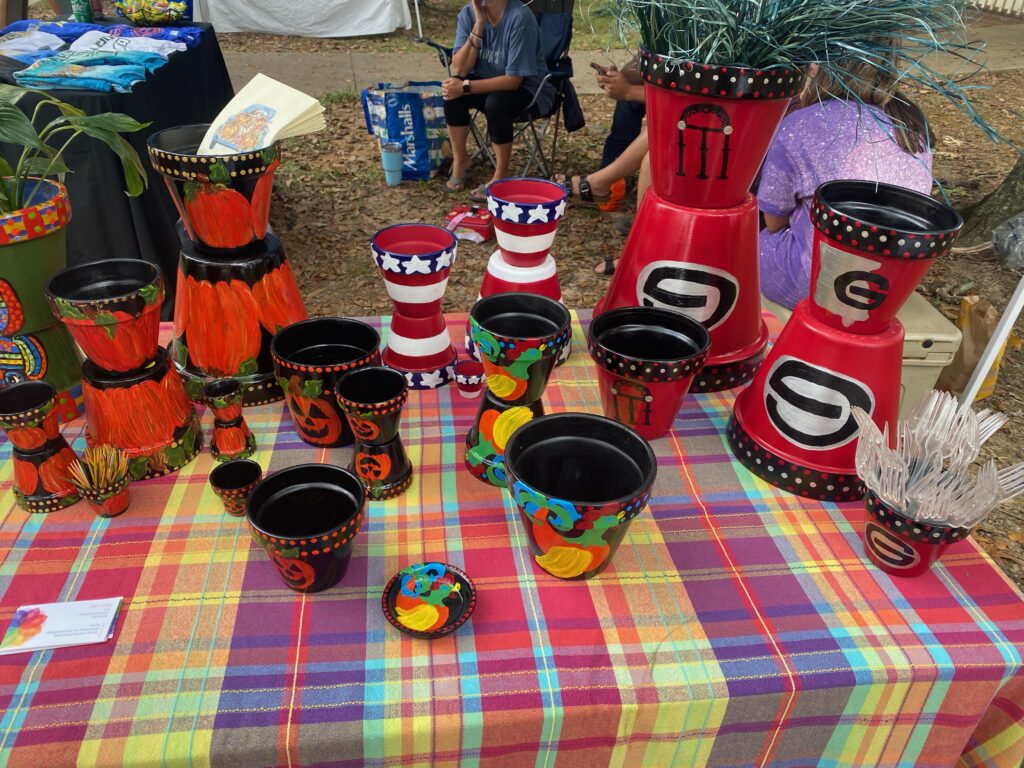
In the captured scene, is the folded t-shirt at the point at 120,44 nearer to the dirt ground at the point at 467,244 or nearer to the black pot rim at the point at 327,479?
the dirt ground at the point at 467,244

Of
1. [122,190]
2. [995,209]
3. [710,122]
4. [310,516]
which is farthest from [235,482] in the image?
[995,209]

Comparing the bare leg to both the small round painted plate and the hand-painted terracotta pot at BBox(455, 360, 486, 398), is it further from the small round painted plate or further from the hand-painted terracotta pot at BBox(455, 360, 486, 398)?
the small round painted plate

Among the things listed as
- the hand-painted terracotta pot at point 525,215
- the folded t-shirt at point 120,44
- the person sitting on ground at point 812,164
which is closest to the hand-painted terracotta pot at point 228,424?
the hand-painted terracotta pot at point 525,215

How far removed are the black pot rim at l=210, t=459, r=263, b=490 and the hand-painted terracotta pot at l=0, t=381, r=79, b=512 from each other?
17 centimetres

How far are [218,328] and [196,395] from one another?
0.10 meters

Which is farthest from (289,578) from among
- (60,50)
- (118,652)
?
(60,50)

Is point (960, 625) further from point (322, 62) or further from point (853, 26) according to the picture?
point (322, 62)

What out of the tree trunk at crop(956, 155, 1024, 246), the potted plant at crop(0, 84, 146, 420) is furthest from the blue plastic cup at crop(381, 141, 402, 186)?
the potted plant at crop(0, 84, 146, 420)

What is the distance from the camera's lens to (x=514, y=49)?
3.23 m

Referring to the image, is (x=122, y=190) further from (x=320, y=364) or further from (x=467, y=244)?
(x=320, y=364)

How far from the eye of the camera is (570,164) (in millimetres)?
3887

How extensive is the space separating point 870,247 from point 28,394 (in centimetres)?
92

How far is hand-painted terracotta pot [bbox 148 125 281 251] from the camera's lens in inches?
33.2

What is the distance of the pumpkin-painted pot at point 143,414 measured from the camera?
84 centimetres
